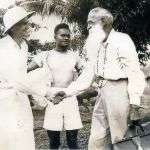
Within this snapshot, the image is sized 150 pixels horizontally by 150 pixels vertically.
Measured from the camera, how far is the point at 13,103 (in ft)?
10.2

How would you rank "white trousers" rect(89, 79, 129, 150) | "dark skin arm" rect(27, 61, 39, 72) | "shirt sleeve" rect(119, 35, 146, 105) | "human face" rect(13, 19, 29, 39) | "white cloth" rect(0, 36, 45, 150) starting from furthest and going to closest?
"dark skin arm" rect(27, 61, 39, 72), "white trousers" rect(89, 79, 129, 150), "shirt sleeve" rect(119, 35, 146, 105), "human face" rect(13, 19, 29, 39), "white cloth" rect(0, 36, 45, 150)

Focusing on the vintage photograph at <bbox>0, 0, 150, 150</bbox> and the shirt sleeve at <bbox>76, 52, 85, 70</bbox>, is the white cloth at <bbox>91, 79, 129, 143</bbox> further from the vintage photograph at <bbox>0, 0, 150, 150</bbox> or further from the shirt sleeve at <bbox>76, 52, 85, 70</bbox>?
the shirt sleeve at <bbox>76, 52, 85, 70</bbox>

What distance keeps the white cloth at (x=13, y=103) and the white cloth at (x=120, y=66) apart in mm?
609

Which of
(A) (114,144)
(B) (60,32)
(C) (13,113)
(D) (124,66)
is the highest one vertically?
(B) (60,32)

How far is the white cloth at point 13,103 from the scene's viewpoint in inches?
122

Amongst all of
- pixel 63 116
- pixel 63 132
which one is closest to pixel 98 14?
pixel 63 116

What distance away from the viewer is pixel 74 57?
375cm

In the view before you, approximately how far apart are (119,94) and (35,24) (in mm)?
766

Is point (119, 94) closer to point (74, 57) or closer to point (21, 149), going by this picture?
point (74, 57)

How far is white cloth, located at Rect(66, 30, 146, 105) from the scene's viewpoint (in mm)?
3449

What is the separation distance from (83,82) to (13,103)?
712 mm

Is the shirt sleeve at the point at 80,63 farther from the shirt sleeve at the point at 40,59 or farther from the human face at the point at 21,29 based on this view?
the human face at the point at 21,29

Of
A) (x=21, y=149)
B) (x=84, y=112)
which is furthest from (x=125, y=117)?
(x=21, y=149)

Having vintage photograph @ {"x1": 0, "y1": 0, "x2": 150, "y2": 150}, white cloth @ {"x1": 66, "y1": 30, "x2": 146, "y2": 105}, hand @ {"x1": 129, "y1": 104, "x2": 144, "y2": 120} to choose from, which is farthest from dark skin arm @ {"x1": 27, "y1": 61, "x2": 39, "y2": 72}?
hand @ {"x1": 129, "y1": 104, "x2": 144, "y2": 120}
